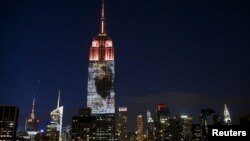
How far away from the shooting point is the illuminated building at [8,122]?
141m

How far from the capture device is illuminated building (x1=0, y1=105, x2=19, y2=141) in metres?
141

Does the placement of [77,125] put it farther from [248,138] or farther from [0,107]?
[248,138]

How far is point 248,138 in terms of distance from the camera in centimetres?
1862

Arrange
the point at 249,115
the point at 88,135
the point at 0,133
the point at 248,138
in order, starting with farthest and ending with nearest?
1. the point at 88,135
2. the point at 0,133
3. the point at 249,115
4. the point at 248,138

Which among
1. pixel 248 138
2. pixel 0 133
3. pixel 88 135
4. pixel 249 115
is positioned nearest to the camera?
pixel 248 138

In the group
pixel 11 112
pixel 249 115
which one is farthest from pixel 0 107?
pixel 249 115

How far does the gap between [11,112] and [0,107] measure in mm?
5534

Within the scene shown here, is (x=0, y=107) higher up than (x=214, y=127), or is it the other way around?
(x=0, y=107)

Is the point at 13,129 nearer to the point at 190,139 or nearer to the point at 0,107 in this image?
the point at 0,107

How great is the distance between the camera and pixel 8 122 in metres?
142

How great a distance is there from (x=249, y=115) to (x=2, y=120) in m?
96.5

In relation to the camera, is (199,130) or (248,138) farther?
(199,130)

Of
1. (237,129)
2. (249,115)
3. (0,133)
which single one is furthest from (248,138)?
(0,133)

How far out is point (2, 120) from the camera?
141625 mm
